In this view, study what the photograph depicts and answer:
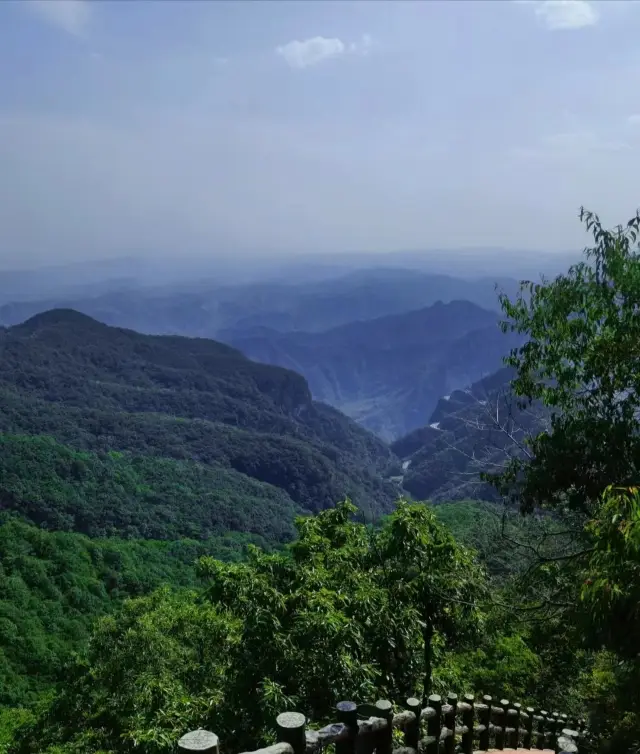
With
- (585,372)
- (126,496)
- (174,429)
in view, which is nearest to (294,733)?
(585,372)

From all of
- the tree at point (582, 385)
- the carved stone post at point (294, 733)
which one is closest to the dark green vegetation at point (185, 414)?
the tree at point (582, 385)

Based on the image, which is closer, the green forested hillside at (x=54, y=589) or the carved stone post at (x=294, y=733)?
the carved stone post at (x=294, y=733)

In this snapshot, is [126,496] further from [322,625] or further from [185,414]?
[322,625]

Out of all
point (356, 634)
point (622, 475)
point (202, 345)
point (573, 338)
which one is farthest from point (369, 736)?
point (202, 345)

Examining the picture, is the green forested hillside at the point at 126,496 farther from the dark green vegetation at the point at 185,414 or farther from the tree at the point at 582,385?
the tree at the point at 582,385

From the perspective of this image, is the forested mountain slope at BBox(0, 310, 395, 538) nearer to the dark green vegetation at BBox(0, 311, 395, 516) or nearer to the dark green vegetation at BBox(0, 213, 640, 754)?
the dark green vegetation at BBox(0, 311, 395, 516)

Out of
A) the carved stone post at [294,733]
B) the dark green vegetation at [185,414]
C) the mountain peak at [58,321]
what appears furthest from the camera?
the mountain peak at [58,321]

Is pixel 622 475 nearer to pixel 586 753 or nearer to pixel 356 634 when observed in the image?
pixel 586 753
